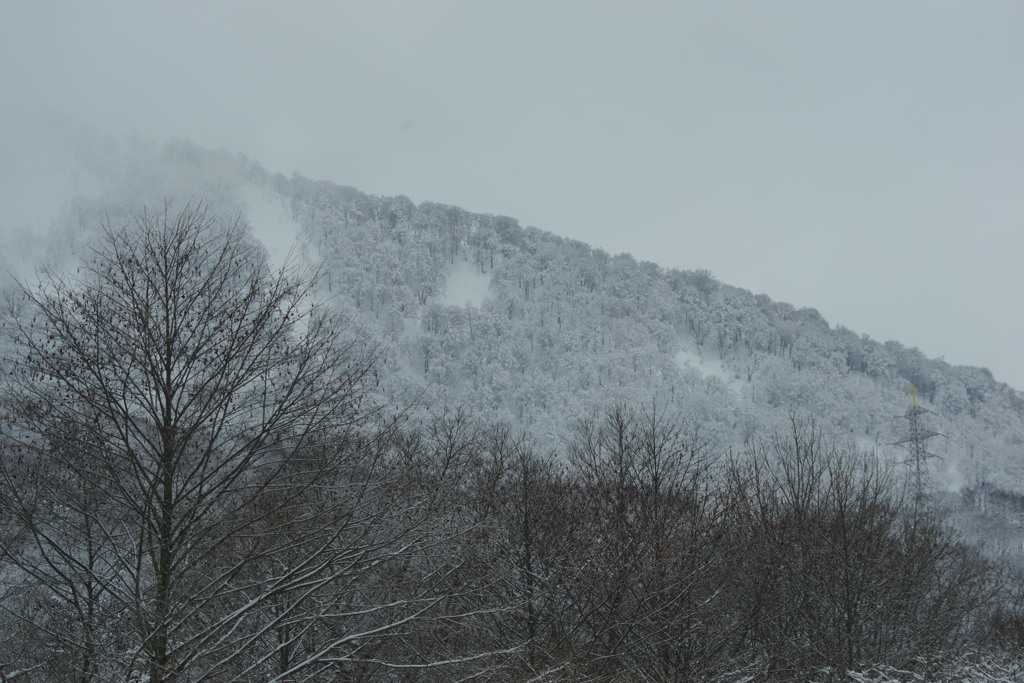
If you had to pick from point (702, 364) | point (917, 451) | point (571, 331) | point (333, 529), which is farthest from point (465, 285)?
point (333, 529)

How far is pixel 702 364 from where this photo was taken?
16938 cm

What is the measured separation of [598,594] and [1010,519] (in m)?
111

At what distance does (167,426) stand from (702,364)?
171744mm

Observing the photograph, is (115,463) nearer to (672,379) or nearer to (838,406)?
(672,379)

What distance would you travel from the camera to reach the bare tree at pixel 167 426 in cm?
525

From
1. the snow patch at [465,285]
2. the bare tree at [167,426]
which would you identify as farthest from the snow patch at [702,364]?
the bare tree at [167,426]

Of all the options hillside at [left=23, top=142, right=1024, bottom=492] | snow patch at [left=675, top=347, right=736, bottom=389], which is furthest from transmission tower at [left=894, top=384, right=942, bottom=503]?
snow patch at [left=675, top=347, right=736, bottom=389]

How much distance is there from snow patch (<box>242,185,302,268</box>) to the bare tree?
172m

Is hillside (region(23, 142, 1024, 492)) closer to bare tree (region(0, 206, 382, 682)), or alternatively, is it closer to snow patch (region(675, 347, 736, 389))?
snow patch (region(675, 347, 736, 389))

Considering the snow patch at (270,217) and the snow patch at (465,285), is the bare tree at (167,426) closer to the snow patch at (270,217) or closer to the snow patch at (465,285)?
the snow patch at (465,285)

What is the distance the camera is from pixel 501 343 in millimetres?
142250

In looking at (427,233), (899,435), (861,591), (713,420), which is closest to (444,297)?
(427,233)

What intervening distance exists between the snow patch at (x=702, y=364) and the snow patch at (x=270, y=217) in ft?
336

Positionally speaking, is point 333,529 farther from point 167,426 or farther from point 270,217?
point 270,217
